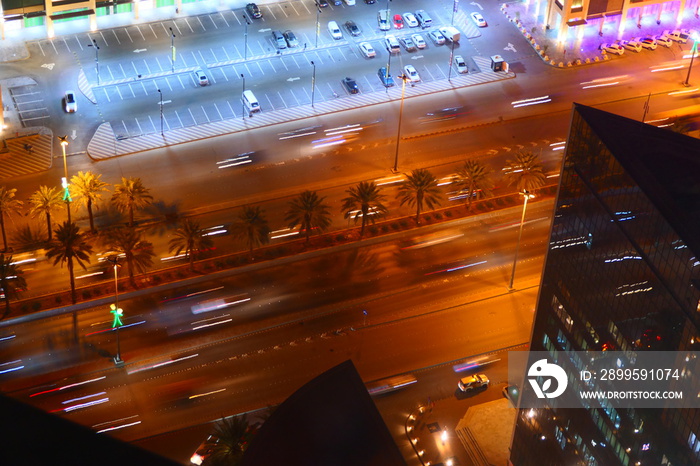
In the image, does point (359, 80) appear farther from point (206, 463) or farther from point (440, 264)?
point (206, 463)

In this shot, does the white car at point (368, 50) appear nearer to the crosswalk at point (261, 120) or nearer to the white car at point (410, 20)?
the crosswalk at point (261, 120)

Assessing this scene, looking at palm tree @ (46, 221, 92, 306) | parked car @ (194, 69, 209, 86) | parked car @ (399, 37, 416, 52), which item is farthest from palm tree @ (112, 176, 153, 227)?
parked car @ (399, 37, 416, 52)

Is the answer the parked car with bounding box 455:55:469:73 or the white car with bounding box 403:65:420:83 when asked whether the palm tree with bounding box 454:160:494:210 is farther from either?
the parked car with bounding box 455:55:469:73

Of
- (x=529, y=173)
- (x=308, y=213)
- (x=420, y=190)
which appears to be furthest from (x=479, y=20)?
(x=308, y=213)

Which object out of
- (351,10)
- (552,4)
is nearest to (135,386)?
(351,10)

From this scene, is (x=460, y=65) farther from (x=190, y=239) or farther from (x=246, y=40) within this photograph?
(x=190, y=239)

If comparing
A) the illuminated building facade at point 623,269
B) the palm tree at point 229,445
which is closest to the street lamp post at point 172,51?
the palm tree at point 229,445
